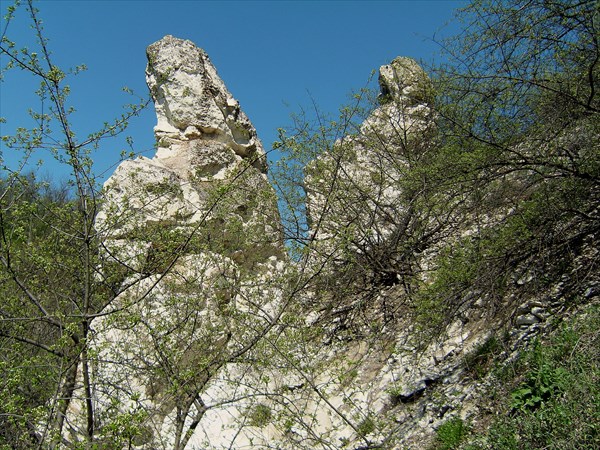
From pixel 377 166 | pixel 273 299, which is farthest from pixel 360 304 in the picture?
pixel 377 166

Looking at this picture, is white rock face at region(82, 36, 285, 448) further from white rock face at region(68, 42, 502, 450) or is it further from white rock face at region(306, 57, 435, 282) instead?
white rock face at region(306, 57, 435, 282)

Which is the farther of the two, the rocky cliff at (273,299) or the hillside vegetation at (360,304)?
the rocky cliff at (273,299)

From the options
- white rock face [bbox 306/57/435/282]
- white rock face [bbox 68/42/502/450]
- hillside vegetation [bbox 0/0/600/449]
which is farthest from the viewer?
white rock face [bbox 306/57/435/282]

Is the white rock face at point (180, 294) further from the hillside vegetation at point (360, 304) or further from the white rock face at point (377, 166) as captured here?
the white rock face at point (377, 166)

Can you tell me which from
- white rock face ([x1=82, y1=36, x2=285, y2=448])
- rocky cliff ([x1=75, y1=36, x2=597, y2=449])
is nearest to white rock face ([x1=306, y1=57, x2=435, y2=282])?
rocky cliff ([x1=75, y1=36, x2=597, y2=449])

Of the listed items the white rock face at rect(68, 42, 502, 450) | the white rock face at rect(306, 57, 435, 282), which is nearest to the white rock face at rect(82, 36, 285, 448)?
the white rock face at rect(68, 42, 502, 450)

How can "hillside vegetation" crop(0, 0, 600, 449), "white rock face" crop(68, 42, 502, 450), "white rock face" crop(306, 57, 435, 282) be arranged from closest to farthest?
1. "hillside vegetation" crop(0, 0, 600, 449)
2. "white rock face" crop(68, 42, 502, 450)
3. "white rock face" crop(306, 57, 435, 282)

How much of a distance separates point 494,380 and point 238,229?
125 inches

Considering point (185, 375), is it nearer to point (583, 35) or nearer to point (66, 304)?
→ point (66, 304)

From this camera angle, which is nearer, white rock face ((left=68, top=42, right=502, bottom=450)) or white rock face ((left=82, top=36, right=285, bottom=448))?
white rock face ((left=82, top=36, right=285, bottom=448))

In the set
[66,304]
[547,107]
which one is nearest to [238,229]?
[66,304]

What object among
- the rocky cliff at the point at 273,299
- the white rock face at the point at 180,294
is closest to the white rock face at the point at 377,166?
the rocky cliff at the point at 273,299

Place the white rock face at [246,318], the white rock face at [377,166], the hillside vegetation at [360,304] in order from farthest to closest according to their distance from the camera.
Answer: the white rock face at [377,166], the white rock face at [246,318], the hillside vegetation at [360,304]

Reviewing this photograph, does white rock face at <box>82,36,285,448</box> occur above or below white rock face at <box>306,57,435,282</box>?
below
